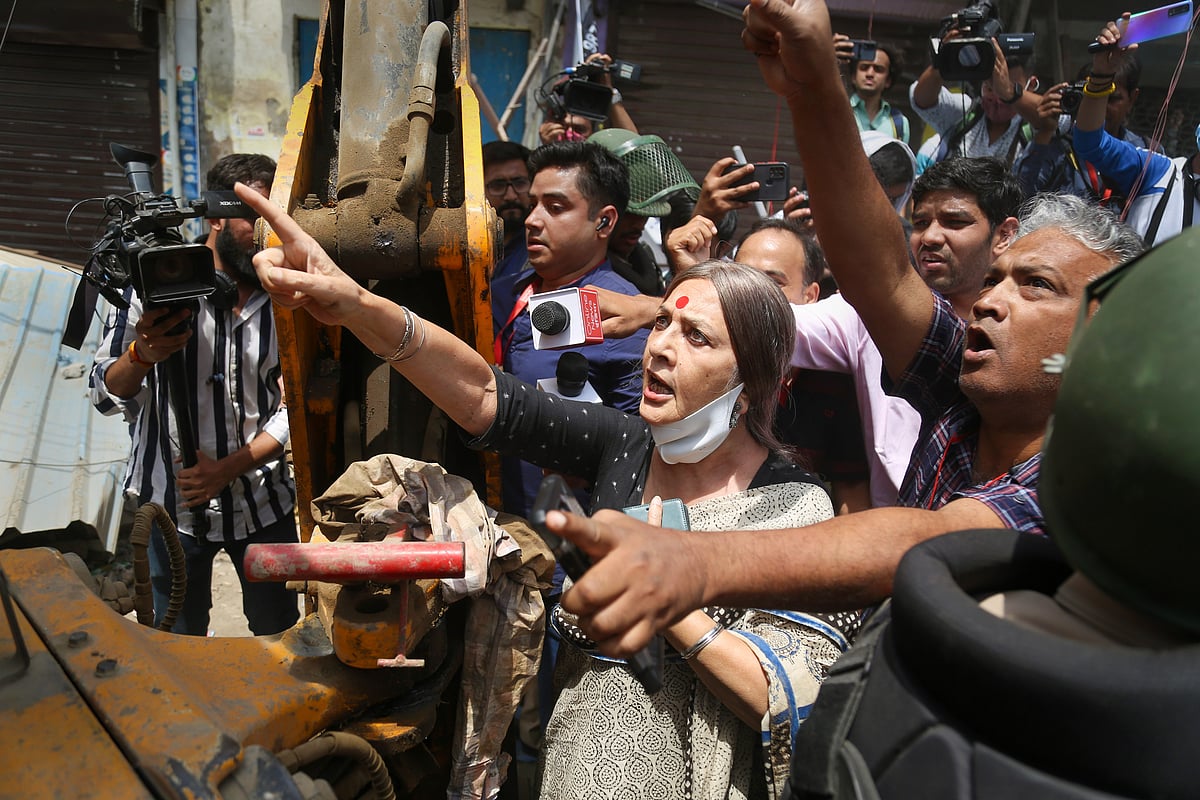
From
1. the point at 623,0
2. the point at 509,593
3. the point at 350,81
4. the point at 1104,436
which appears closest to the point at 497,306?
the point at 350,81

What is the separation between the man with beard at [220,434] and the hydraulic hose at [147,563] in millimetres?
988

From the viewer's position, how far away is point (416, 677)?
166 cm

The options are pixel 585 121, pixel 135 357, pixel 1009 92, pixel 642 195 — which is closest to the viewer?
pixel 135 357

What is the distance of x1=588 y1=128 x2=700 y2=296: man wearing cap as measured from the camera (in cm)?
331

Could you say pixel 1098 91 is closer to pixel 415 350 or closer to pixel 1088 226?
pixel 1088 226

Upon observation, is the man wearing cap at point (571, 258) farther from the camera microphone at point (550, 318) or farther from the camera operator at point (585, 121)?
the camera operator at point (585, 121)

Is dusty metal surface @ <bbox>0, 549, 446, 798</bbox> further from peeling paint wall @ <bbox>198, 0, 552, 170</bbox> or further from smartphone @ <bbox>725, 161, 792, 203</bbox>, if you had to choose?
peeling paint wall @ <bbox>198, 0, 552, 170</bbox>

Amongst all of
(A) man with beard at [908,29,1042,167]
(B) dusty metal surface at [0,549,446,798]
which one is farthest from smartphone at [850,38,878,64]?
(B) dusty metal surface at [0,549,446,798]

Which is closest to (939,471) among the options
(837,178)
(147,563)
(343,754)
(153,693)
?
(837,178)

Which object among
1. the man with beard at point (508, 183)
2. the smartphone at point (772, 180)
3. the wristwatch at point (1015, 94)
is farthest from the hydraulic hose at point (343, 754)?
the wristwatch at point (1015, 94)

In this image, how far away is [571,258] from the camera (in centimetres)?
286

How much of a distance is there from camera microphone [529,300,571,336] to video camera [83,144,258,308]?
867mm

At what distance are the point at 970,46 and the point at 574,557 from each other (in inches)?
142

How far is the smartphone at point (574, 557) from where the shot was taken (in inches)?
38.8
